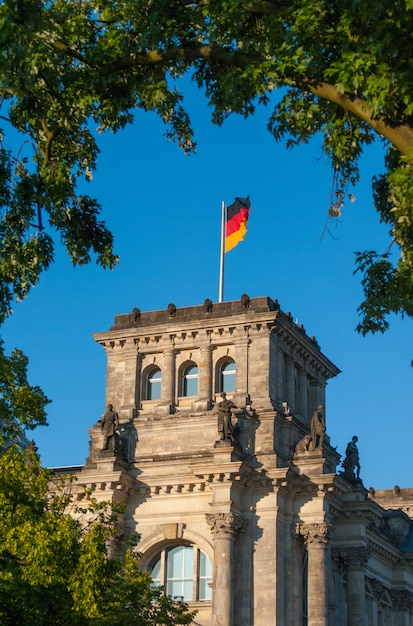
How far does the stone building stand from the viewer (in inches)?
1801

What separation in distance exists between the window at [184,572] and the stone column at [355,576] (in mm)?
7105

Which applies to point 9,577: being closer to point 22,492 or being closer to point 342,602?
point 22,492

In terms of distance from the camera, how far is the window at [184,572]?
47.1 meters

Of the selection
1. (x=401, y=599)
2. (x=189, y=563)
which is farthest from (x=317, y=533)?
(x=401, y=599)

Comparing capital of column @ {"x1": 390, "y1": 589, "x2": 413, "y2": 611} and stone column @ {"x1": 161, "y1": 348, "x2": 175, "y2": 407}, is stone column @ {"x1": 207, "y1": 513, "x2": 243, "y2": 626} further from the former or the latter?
capital of column @ {"x1": 390, "y1": 589, "x2": 413, "y2": 611}

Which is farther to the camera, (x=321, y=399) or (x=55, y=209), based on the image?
(x=321, y=399)

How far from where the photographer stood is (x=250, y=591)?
45438mm

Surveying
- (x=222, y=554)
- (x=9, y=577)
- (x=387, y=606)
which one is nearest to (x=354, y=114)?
(x=9, y=577)

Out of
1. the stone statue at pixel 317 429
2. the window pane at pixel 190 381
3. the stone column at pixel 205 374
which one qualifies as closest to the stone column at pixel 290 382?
the stone statue at pixel 317 429

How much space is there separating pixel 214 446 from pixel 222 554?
15.0 ft

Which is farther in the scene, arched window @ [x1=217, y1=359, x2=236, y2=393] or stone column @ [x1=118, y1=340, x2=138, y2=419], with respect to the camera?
stone column @ [x1=118, y1=340, x2=138, y2=419]

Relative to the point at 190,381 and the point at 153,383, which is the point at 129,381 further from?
the point at 190,381

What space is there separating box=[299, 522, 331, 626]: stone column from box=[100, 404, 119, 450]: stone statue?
906 cm

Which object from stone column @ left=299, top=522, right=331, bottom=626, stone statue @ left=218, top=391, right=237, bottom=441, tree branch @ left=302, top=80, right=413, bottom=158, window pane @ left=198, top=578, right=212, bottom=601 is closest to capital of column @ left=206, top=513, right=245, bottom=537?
window pane @ left=198, top=578, right=212, bottom=601
